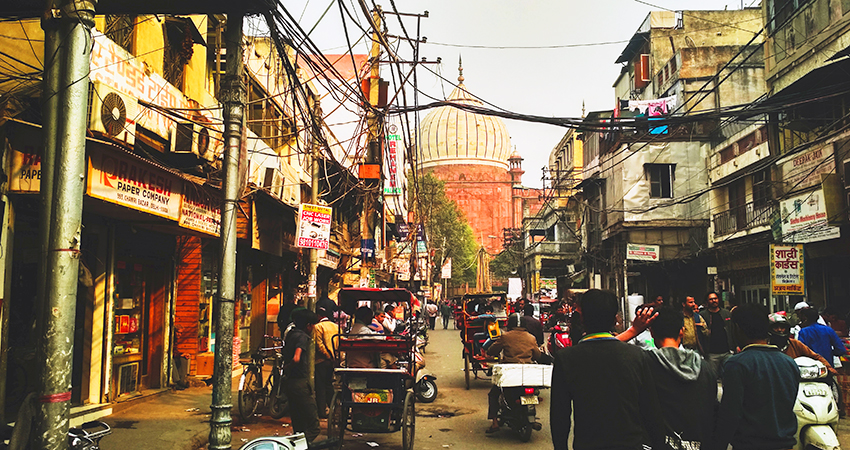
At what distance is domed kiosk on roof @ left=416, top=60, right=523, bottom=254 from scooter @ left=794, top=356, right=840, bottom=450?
8135cm

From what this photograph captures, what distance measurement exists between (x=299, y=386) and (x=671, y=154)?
28747 mm

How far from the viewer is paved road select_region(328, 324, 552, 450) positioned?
8.80m

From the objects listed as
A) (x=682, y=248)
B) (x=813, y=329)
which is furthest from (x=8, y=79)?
(x=682, y=248)

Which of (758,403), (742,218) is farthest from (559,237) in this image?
(758,403)

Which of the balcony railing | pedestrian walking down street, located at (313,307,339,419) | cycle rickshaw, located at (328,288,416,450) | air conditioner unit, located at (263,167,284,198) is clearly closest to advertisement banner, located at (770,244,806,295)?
the balcony railing

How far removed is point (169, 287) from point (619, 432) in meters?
11.0

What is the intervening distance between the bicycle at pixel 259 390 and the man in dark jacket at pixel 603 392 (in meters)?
6.89

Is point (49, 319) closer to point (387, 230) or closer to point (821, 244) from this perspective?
point (821, 244)

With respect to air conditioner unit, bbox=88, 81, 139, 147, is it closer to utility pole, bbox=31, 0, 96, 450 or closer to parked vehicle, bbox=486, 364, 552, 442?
utility pole, bbox=31, 0, 96, 450

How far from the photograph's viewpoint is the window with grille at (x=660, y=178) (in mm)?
33031

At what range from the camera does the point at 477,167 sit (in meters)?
90.8

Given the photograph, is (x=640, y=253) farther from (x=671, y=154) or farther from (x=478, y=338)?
(x=478, y=338)

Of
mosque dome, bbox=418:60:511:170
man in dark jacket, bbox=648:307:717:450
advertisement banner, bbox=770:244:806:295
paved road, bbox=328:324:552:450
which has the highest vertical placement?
mosque dome, bbox=418:60:511:170

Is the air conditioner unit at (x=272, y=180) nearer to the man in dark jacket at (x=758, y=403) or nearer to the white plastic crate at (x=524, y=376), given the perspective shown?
the white plastic crate at (x=524, y=376)
